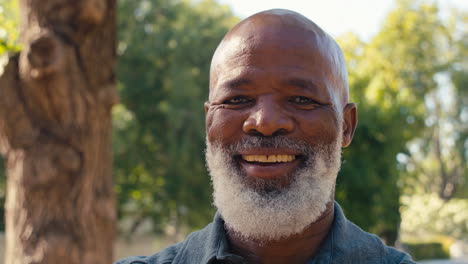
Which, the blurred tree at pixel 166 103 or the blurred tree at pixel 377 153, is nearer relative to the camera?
the blurred tree at pixel 377 153

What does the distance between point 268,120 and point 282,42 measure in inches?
11.3

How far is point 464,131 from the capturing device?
38.2 m

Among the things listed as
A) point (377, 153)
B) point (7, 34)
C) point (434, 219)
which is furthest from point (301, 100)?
point (434, 219)

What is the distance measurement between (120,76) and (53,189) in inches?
501

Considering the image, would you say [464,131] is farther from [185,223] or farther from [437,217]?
[185,223]

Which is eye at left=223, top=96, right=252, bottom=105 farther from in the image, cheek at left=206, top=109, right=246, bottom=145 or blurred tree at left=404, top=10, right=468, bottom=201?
blurred tree at left=404, top=10, right=468, bottom=201

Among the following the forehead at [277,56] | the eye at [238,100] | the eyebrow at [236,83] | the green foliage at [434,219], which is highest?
the forehead at [277,56]

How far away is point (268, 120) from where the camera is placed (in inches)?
73.5

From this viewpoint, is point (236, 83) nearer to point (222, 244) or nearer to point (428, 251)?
point (222, 244)

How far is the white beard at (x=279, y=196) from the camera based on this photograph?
1.93 m

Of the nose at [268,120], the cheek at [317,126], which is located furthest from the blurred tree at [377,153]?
the nose at [268,120]

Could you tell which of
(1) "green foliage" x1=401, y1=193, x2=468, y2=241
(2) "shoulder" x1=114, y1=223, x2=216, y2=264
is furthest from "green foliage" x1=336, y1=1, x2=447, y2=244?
(1) "green foliage" x1=401, y1=193, x2=468, y2=241

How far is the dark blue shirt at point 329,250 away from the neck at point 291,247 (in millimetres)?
32

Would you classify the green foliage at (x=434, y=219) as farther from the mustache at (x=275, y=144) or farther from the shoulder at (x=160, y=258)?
the mustache at (x=275, y=144)
